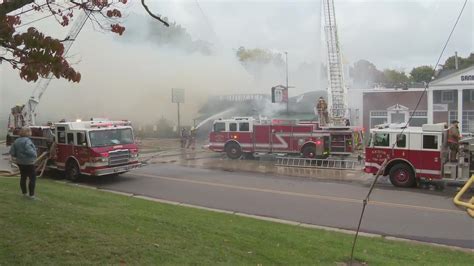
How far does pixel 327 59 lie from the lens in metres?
31.9

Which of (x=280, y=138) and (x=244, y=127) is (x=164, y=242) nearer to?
(x=280, y=138)

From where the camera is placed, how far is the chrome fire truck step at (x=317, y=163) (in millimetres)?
22656

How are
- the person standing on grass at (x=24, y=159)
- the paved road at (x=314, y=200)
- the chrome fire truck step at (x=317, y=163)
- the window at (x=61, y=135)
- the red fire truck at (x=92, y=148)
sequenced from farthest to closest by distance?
the chrome fire truck step at (x=317, y=163) → the window at (x=61, y=135) → the red fire truck at (x=92, y=148) → the paved road at (x=314, y=200) → the person standing on grass at (x=24, y=159)

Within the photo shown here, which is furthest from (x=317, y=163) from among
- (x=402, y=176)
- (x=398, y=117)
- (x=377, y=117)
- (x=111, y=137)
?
(x=377, y=117)

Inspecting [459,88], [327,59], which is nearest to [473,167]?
[327,59]

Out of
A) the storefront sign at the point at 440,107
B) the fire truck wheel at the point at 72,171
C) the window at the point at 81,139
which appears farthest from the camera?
the storefront sign at the point at 440,107

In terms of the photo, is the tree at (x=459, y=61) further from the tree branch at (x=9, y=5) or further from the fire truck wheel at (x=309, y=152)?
the tree branch at (x=9, y=5)

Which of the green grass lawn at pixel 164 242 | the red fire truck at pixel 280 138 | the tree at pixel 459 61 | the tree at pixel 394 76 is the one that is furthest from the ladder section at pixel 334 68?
the tree at pixel 394 76

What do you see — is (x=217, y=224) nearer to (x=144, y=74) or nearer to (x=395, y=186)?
(x=395, y=186)

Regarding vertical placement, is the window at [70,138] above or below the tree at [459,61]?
below

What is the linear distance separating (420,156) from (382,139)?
156cm

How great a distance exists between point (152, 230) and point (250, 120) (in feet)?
64.3

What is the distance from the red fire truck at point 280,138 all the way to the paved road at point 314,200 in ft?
16.7

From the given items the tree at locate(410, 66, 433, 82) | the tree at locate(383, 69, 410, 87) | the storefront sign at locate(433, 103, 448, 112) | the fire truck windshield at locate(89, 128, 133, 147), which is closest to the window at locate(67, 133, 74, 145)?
the fire truck windshield at locate(89, 128, 133, 147)
